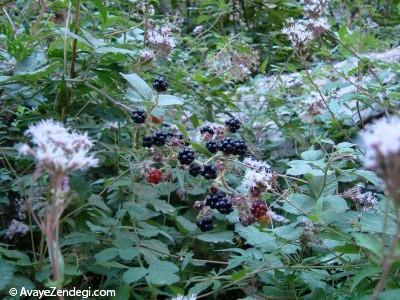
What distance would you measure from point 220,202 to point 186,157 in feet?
0.53

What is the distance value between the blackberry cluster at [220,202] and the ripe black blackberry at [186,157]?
114 mm

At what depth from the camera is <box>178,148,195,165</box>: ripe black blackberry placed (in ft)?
4.63

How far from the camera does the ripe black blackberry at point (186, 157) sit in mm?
1411

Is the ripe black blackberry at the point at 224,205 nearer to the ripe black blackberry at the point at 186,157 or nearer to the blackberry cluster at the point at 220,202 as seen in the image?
the blackberry cluster at the point at 220,202

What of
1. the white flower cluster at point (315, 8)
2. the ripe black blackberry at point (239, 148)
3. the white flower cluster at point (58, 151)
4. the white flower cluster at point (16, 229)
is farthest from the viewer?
the white flower cluster at point (315, 8)

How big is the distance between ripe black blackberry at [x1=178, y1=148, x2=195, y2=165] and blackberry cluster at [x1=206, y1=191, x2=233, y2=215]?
11 cm

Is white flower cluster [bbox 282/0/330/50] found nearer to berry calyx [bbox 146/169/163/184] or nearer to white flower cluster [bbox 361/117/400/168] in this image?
berry calyx [bbox 146/169/163/184]

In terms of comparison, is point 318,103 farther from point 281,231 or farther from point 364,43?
point 281,231

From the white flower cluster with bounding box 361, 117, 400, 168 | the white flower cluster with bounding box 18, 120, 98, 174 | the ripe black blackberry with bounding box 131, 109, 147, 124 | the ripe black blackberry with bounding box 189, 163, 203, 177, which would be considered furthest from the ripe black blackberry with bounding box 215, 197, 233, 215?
the white flower cluster with bounding box 361, 117, 400, 168

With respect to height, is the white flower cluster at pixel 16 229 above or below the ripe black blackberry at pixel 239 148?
below

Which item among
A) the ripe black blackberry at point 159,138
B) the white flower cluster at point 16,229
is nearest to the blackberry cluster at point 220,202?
the ripe black blackberry at point 159,138

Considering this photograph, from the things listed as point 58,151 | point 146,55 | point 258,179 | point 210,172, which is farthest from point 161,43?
point 58,151

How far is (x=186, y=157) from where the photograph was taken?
141cm

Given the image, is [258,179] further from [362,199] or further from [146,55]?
[146,55]
